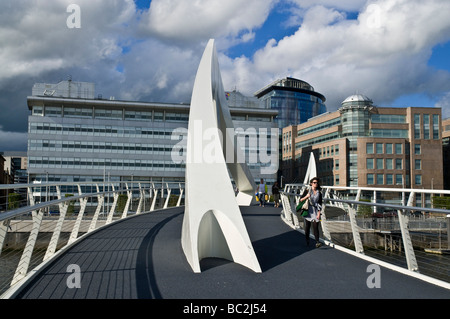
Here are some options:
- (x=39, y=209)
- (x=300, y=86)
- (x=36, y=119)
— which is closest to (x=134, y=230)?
(x=39, y=209)

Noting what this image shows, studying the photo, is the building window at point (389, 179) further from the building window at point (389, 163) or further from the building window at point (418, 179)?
the building window at point (418, 179)

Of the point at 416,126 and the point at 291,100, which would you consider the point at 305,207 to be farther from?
the point at 291,100

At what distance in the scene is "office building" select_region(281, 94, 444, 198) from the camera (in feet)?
205

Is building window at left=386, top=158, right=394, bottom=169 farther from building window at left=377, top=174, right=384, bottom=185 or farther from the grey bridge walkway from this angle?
the grey bridge walkway

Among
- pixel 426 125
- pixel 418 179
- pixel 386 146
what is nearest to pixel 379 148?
pixel 386 146

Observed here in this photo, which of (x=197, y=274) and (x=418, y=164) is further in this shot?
(x=418, y=164)

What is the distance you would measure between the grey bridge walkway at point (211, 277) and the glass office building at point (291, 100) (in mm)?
118574

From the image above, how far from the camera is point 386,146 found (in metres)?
62.9

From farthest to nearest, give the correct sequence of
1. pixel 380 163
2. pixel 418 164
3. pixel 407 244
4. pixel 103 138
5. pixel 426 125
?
pixel 103 138 < pixel 426 125 < pixel 418 164 < pixel 380 163 < pixel 407 244

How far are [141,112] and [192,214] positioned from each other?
6689cm

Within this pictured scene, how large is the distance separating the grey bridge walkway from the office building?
59.3 metres

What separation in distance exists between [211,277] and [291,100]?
12700 centimetres

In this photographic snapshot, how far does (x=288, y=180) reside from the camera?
3509 inches
